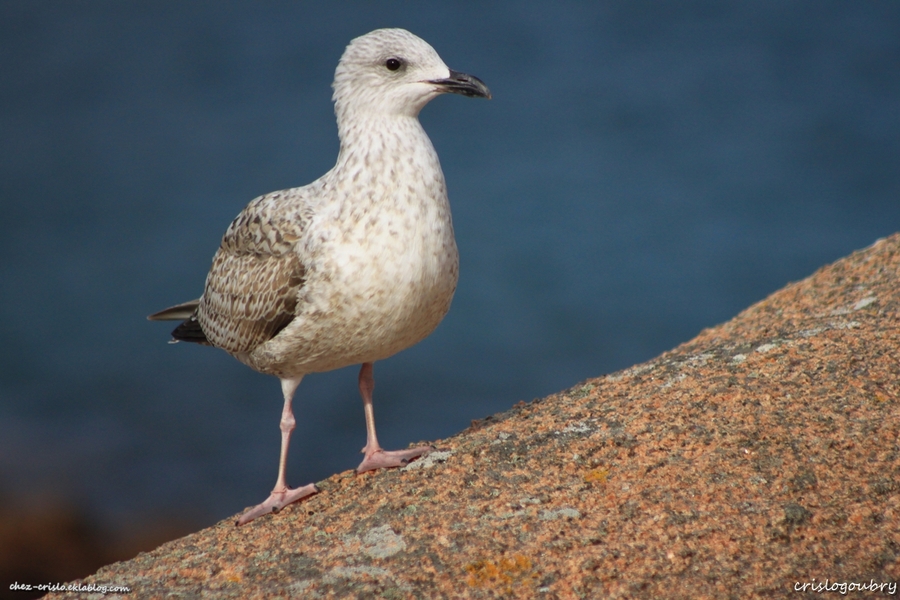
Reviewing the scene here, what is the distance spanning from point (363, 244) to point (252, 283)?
0.87 m

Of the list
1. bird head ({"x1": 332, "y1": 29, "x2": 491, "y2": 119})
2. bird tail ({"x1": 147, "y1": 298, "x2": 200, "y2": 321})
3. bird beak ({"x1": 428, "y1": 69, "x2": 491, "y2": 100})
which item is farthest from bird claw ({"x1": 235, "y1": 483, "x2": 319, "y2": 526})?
bird beak ({"x1": 428, "y1": 69, "x2": 491, "y2": 100})

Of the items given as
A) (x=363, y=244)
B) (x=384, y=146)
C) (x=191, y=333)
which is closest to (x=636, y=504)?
(x=363, y=244)

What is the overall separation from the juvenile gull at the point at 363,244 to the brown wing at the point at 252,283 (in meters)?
0.01

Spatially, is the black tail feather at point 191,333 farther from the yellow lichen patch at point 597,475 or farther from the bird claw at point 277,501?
the yellow lichen patch at point 597,475

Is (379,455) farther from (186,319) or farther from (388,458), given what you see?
(186,319)

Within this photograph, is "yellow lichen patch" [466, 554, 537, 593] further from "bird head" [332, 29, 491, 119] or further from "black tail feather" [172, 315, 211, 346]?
"black tail feather" [172, 315, 211, 346]

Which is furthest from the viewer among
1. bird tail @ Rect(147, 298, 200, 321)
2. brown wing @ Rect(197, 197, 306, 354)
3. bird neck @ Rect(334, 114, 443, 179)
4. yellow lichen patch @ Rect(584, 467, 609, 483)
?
bird tail @ Rect(147, 298, 200, 321)

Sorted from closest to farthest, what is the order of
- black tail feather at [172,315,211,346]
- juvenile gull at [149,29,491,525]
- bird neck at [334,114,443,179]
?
juvenile gull at [149,29,491,525]
bird neck at [334,114,443,179]
black tail feather at [172,315,211,346]

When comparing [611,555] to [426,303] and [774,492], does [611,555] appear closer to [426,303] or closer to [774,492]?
[774,492]

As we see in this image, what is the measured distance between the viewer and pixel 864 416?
12.9 ft

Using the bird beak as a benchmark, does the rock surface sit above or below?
below

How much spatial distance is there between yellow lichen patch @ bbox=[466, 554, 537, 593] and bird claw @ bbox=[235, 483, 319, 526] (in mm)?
1396

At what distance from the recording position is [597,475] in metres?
3.86

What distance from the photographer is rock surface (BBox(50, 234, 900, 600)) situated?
3236 millimetres
